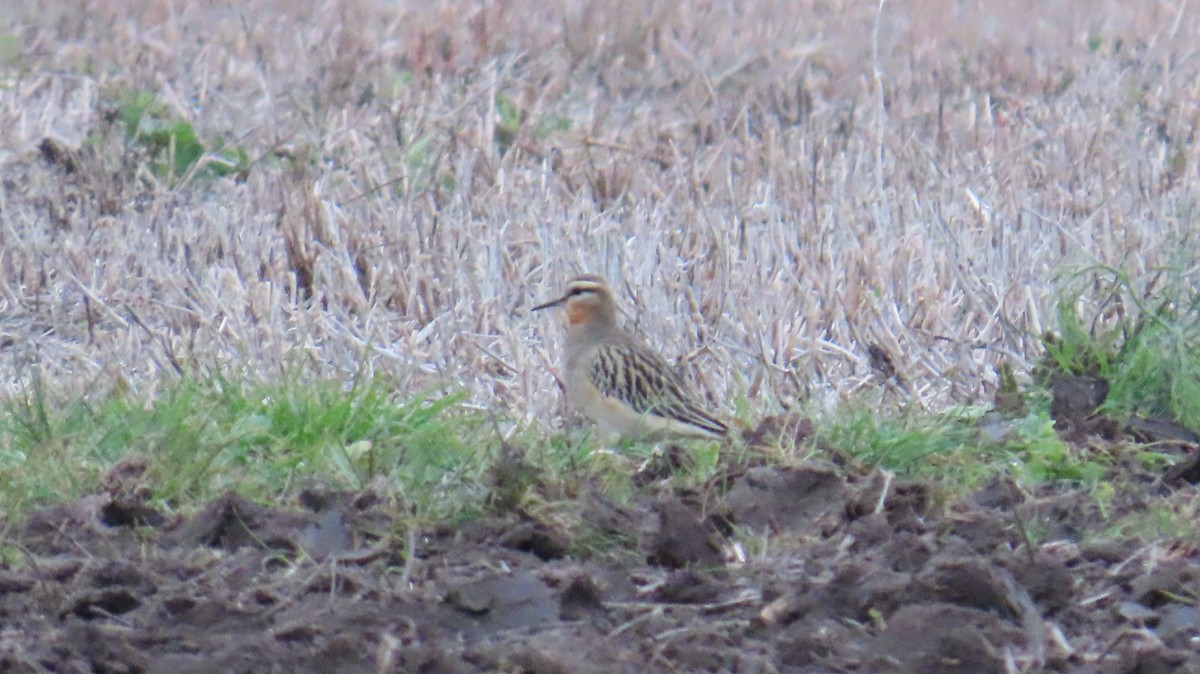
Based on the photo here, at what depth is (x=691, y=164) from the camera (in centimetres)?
1002

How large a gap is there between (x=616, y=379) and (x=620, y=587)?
2119 mm

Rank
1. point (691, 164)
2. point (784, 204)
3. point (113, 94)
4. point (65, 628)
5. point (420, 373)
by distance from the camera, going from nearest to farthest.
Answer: point (65, 628), point (420, 373), point (784, 204), point (691, 164), point (113, 94)

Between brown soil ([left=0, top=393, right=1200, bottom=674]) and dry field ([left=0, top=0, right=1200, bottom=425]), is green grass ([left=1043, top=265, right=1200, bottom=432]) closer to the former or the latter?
dry field ([left=0, top=0, right=1200, bottom=425])

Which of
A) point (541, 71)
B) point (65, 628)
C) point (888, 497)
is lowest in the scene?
point (541, 71)

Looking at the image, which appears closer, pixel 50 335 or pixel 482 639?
pixel 482 639

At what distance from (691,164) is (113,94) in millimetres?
3466

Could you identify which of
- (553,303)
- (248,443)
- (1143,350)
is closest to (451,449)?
(248,443)

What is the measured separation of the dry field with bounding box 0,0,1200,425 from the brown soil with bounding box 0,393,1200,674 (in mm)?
1577

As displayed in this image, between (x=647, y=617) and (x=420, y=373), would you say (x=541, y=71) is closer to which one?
(x=420, y=373)

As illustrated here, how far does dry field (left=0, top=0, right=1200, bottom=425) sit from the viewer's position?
7.22m

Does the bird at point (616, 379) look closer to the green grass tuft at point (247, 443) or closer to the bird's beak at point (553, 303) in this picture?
the bird's beak at point (553, 303)

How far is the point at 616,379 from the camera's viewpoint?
633cm

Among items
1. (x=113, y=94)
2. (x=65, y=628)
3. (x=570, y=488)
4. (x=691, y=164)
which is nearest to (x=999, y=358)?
(x=570, y=488)

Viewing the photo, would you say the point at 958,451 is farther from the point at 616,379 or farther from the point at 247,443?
the point at 247,443
